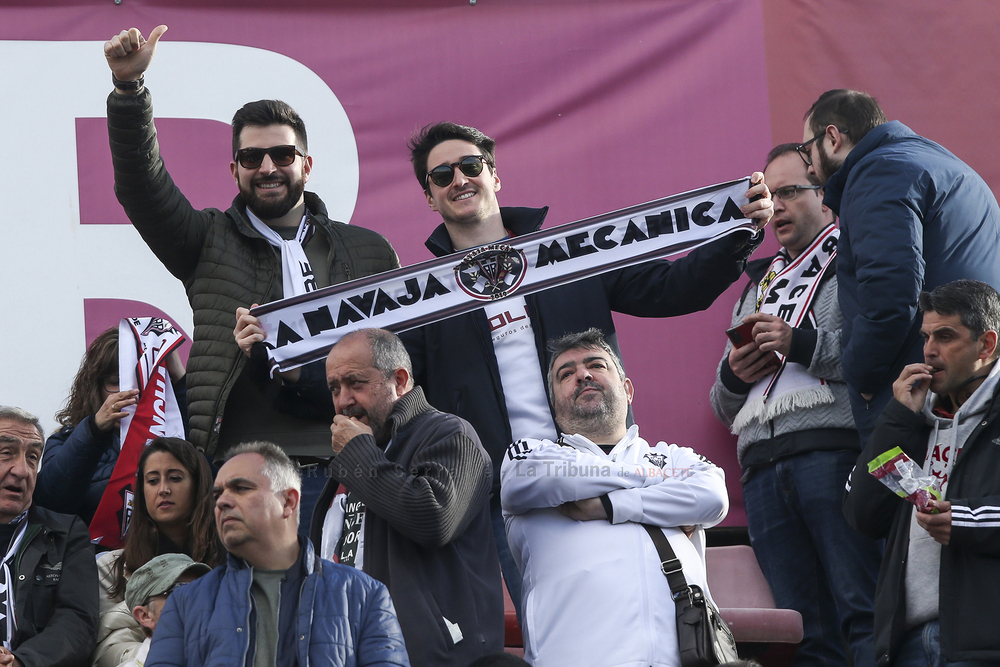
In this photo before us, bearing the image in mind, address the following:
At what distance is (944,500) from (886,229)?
3.52ft

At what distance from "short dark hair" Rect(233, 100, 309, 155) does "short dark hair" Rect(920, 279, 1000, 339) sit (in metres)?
2.37

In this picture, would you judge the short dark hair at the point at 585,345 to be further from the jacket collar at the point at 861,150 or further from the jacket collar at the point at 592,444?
the jacket collar at the point at 861,150

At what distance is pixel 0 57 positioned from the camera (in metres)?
5.93

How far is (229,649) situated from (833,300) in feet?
9.32

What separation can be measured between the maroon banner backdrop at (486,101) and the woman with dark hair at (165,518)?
1.45 m

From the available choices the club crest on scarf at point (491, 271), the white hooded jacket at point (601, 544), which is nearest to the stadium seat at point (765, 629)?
the white hooded jacket at point (601, 544)

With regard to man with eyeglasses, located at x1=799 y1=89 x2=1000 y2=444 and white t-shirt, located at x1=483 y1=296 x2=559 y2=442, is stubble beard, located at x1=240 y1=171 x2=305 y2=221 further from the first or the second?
man with eyeglasses, located at x1=799 y1=89 x2=1000 y2=444

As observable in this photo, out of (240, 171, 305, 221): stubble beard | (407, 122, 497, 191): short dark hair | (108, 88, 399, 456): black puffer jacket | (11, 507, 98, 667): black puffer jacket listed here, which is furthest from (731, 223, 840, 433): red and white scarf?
(11, 507, 98, 667): black puffer jacket

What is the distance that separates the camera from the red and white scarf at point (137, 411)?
4.70 meters

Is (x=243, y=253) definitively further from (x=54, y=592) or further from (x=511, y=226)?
(x=54, y=592)

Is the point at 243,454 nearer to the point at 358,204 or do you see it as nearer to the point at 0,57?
the point at 358,204

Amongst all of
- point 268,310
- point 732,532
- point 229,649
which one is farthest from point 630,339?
point 229,649

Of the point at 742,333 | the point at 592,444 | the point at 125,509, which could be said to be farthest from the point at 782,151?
the point at 125,509

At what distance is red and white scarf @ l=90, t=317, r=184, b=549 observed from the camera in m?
4.70
